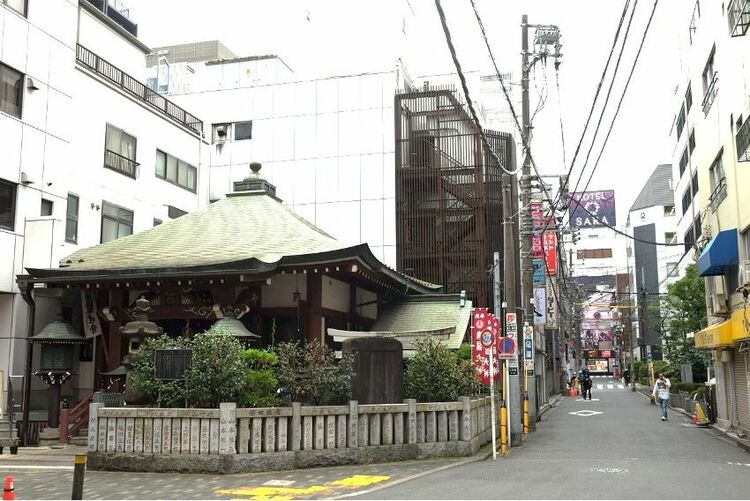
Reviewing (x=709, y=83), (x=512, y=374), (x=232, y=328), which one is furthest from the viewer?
(x=709, y=83)

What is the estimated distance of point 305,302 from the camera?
1916 centimetres

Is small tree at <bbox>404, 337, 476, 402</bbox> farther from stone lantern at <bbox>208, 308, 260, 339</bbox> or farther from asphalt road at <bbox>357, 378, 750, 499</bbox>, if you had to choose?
stone lantern at <bbox>208, 308, 260, 339</bbox>

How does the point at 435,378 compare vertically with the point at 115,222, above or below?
below

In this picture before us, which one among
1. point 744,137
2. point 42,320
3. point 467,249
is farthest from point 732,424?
point 42,320

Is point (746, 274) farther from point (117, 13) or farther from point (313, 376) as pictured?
point (117, 13)

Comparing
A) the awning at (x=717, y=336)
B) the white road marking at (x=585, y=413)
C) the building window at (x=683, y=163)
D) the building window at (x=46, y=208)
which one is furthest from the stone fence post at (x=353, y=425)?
the building window at (x=683, y=163)

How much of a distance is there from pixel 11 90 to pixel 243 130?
17.6 m

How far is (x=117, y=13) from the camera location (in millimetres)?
31625

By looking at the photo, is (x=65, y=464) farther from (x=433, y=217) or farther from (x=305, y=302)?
(x=433, y=217)

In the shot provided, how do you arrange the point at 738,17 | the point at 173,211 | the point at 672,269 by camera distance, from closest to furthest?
the point at 738,17, the point at 173,211, the point at 672,269

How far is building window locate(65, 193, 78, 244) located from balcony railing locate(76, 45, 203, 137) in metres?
4.75

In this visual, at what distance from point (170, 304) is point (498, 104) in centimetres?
3545

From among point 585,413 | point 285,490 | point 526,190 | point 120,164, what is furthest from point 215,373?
point 585,413

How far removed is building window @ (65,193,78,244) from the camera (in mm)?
23078
